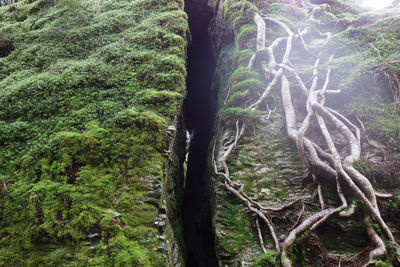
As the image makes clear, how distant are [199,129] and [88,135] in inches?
279

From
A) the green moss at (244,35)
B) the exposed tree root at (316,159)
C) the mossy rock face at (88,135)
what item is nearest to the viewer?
the exposed tree root at (316,159)

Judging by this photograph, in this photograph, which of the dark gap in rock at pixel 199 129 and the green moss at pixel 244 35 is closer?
the dark gap in rock at pixel 199 129

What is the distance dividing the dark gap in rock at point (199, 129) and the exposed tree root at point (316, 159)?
2067mm

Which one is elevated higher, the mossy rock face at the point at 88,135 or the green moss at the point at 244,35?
the green moss at the point at 244,35

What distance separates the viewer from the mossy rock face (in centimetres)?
355

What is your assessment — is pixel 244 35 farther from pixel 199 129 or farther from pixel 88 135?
pixel 88 135

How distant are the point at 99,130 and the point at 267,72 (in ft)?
17.1

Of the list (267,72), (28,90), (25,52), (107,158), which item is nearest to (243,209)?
(107,158)

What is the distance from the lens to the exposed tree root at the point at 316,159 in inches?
133

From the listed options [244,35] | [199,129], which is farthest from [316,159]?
[199,129]

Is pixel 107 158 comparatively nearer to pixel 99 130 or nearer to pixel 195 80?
pixel 99 130

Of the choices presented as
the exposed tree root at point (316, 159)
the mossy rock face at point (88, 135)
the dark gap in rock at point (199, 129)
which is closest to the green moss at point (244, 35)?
the exposed tree root at point (316, 159)

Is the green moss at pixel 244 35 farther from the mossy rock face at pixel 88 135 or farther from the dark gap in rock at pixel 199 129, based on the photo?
the dark gap in rock at pixel 199 129

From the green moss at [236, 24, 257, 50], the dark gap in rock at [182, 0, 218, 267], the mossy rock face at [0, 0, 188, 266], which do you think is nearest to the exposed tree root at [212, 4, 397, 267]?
the green moss at [236, 24, 257, 50]
